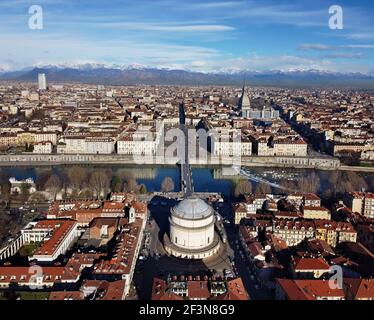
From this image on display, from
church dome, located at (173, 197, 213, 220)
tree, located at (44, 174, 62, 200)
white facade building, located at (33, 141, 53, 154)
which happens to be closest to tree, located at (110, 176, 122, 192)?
tree, located at (44, 174, 62, 200)

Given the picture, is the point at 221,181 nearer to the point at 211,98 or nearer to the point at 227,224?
the point at 227,224

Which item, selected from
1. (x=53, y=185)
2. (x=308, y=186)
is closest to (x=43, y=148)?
(x=53, y=185)

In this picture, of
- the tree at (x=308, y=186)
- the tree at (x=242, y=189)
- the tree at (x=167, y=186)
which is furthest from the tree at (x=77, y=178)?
the tree at (x=308, y=186)

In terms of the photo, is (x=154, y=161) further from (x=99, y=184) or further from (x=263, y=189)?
(x=263, y=189)

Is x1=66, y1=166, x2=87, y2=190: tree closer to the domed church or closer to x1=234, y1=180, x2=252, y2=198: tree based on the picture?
x1=234, y1=180, x2=252, y2=198: tree

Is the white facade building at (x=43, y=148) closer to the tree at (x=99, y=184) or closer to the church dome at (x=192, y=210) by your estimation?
the tree at (x=99, y=184)

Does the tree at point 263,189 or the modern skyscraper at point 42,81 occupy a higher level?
the modern skyscraper at point 42,81
